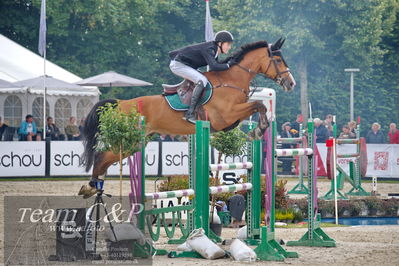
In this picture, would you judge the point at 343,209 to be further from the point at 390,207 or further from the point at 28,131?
the point at 28,131

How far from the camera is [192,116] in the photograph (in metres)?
11.0

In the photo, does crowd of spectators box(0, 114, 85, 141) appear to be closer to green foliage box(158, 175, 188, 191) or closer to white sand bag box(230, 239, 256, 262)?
green foliage box(158, 175, 188, 191)

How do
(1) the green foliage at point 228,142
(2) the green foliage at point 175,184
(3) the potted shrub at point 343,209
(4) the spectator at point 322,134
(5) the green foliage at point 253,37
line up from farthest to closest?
1. (5) the green foliage at point 253,37
2. (4) the spectator at point 322,134
3. (3) the potted shrub at point 343,209
4. (2) the green foliage at point 175,184
5. (1) the green foliage at point 228,142

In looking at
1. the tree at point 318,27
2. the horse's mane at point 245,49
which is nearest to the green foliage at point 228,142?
the horse's mane at point 245,49

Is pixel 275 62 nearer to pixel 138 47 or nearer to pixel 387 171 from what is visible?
pixel 387 171

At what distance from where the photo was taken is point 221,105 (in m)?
11.0

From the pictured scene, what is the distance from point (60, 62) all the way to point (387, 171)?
19541mm

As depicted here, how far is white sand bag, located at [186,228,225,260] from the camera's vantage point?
8281 mm

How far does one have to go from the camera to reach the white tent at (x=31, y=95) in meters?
26.3

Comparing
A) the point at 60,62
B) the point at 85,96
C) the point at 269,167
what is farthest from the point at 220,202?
the point at 60,62

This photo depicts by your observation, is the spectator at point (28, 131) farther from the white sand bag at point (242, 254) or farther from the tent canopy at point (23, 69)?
the white sand bag at point (242, 254)

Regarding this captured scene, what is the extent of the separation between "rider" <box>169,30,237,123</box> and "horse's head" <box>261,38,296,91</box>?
2.27 feet

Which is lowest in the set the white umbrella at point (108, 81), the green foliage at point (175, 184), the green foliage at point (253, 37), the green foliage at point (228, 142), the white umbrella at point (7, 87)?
the green foliage at point (175, 184)

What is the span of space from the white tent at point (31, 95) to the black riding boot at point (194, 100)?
14.7 metres
